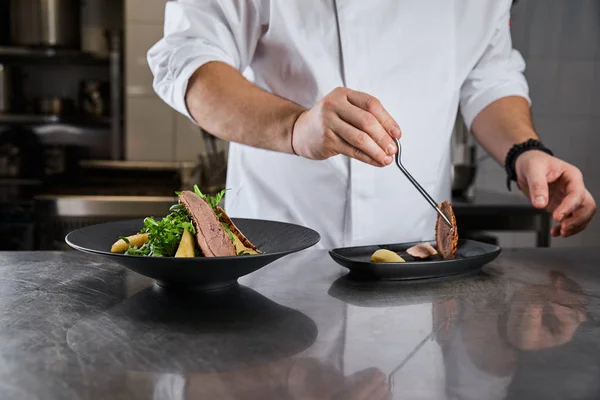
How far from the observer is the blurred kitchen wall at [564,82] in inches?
121

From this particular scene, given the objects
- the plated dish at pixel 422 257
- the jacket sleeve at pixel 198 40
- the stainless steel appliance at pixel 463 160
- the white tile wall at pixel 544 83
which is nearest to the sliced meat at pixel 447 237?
the plated dish at pixel 422 257

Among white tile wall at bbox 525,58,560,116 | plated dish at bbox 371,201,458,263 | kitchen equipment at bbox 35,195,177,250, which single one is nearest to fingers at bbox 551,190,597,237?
plated dish at bbox 371,201,458,263

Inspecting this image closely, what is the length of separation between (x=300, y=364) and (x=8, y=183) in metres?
3.31

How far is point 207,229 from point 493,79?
3.41ft

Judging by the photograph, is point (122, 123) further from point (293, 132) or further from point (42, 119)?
point (293, 132)

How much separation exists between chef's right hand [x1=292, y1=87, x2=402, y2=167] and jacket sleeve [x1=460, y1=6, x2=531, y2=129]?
2.43 ft

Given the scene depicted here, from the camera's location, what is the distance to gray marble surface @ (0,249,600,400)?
676 mm

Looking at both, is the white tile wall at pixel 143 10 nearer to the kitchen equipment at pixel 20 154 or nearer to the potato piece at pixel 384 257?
the kitchen equipment at pixel 20 154

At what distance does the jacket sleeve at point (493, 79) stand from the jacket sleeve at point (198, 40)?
546 mm

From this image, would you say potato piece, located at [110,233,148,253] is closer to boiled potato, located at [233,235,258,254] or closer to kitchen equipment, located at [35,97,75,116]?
boiled potato, located at [233,235,258,254]

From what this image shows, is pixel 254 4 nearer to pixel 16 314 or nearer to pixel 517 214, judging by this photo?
pixel 16 314

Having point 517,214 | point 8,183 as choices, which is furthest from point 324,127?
point 8,183

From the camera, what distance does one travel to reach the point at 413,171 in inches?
66.3

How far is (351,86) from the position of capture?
1.60 m
